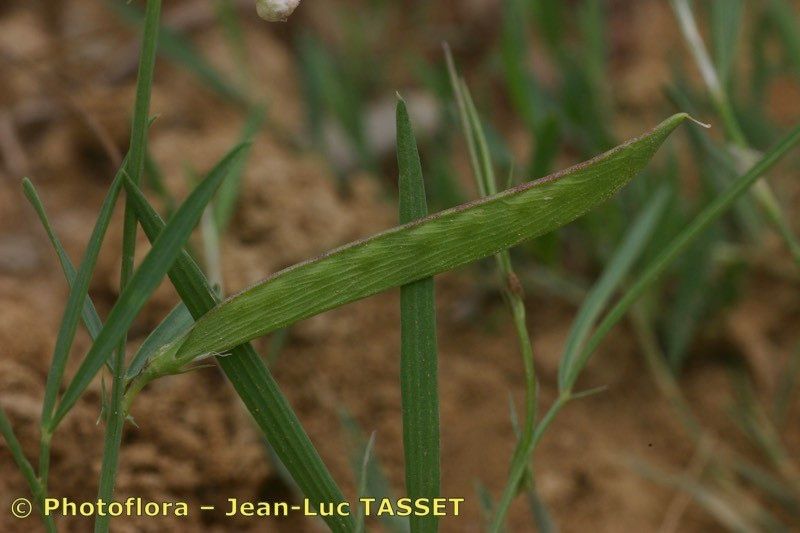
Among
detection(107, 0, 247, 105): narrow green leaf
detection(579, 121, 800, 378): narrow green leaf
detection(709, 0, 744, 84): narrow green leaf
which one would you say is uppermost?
detection(107, 0, 247, 105): narrow green leaf

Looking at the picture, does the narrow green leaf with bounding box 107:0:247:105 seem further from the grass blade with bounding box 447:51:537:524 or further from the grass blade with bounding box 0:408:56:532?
the grass blade with bounding box 0:408:56:532

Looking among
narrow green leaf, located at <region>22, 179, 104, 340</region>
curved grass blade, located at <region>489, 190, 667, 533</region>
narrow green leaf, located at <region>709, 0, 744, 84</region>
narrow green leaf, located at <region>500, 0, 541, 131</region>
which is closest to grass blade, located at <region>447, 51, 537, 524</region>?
curved grass blade, located at <region>489, 190, 667, 533</region>

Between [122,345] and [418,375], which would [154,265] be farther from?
[418,375]

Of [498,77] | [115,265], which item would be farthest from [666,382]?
[498,77]

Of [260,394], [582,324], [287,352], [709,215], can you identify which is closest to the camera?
[260,394]

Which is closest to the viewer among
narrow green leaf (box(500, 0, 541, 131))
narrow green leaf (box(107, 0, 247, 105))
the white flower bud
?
the white flower bud

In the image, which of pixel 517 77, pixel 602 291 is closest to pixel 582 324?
pixel 602 291

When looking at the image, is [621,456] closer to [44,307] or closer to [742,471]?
[742,471]
